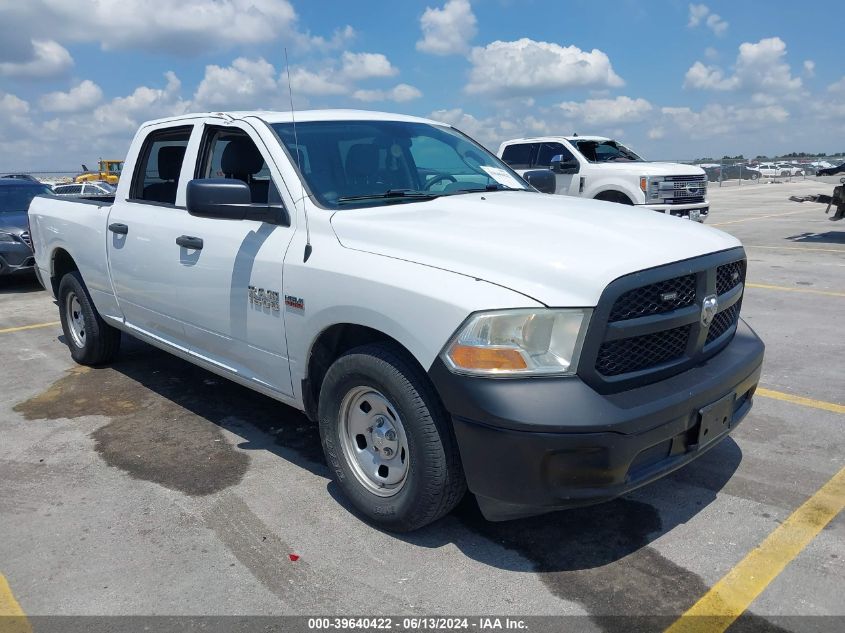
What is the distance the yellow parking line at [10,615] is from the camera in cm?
274

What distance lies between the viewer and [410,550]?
321 cm

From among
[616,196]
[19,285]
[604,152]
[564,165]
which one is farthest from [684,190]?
[19,285]

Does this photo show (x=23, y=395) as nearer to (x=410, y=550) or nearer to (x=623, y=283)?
(x=410, y=550)

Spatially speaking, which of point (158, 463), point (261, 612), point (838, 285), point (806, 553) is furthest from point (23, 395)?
point (838, 285)

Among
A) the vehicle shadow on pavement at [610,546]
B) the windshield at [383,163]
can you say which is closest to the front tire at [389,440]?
the vehicle shadow on pavement at [610,546]

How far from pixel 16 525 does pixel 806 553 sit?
367 cm

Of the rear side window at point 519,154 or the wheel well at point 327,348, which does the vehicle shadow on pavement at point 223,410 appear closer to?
the wheel well at point 327,348

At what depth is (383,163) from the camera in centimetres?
410

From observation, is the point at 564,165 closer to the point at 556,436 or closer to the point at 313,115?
the point at 313,115

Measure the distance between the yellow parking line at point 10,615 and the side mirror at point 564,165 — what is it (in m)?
11.9

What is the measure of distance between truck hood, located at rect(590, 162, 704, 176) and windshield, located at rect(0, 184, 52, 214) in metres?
9.80

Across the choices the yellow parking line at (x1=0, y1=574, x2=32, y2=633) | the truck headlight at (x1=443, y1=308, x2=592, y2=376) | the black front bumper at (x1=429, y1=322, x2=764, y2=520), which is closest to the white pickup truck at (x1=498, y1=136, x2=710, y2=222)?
the black front bumper at (x1=429, y1=322, x2=764, y2=520)

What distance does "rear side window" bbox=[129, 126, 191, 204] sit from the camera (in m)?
4.77

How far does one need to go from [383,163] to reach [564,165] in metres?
10.0
